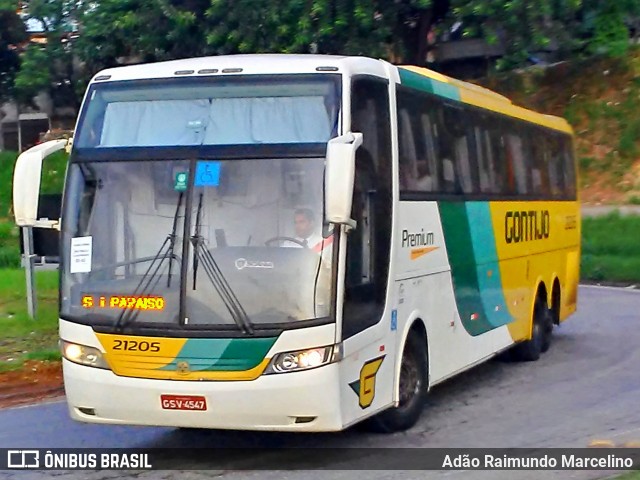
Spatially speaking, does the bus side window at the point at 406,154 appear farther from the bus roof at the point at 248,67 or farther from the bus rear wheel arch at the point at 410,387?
the bus rear wheel arch at the point at 410,387

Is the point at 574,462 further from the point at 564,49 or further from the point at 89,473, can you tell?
the point at 564,49

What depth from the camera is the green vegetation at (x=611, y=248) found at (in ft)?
85.0

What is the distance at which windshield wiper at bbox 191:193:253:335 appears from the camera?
26.5ft

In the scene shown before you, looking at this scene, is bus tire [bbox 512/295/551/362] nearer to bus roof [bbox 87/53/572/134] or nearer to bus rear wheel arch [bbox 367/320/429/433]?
bus rear wheel arch [bbox 367/320/429/433]

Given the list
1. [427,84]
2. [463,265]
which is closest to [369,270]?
[427,84]

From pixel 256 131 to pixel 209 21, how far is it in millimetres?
23173

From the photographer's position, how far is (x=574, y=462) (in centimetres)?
881

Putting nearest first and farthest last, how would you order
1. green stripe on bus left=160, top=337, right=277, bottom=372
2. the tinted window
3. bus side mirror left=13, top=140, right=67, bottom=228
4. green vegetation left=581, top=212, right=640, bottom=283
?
1. green stripe on bus left=160, top=337, right=277, bottom=372
2. bus side mirror left=13, top=140, right=67, bottom=228
3. the tinted window
4. green vegetation left=581, top=212, right=640, bottom=283

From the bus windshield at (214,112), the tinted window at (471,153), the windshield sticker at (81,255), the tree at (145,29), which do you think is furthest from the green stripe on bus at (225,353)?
the tree at (145,29)

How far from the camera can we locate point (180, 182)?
837 cm

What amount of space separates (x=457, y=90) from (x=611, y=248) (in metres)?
17.7

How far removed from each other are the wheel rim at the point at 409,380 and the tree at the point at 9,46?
29538mm

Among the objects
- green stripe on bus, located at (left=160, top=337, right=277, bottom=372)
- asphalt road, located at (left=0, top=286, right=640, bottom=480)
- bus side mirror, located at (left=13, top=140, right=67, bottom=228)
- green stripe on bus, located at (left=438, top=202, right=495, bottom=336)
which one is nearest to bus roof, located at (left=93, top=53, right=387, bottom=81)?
bus side mirror, located at (left=13, top=140, right=67, bottom=228)

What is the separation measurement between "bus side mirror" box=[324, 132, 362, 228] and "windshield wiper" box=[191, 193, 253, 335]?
0.92 meters
